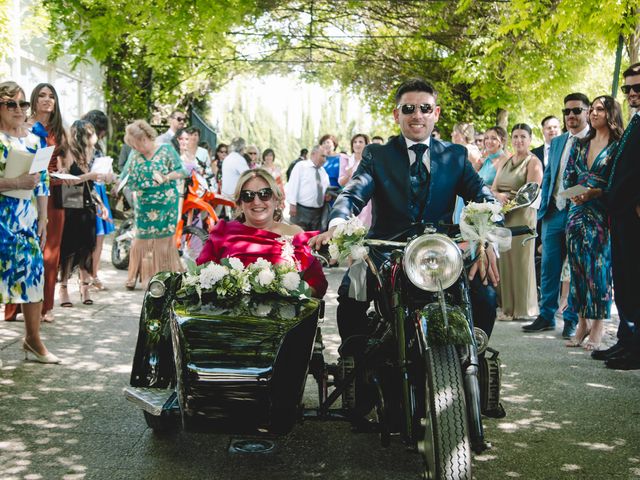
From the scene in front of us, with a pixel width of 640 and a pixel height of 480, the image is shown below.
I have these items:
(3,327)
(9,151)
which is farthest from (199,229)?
(9,151)

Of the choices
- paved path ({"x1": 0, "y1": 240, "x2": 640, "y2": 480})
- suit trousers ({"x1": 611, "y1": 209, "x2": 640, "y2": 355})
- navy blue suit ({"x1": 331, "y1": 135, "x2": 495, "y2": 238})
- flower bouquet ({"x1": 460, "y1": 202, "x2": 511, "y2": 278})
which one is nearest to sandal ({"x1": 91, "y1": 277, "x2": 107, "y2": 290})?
paved path ({"x1": 0, "y1": 240, "x2": 640, "y2": 480})

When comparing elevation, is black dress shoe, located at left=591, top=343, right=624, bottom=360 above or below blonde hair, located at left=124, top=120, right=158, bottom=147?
below

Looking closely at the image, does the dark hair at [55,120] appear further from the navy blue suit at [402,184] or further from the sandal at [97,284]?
the navy blue suit at [402,184]

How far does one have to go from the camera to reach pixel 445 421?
294cm

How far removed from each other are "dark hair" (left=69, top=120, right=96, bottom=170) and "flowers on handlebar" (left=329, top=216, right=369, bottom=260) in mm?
5563

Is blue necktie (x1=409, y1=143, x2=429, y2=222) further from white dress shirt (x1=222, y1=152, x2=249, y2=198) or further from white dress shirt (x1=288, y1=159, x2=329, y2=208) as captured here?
white dress shirt (x1=222, y1=152, x2=249, y2=198)

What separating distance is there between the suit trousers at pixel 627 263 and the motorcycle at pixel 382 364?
2.40 meters

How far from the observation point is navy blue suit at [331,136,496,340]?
415 centimetres

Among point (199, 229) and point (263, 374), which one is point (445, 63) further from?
point (263, 374)

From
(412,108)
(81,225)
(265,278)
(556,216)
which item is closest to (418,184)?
(412,108)

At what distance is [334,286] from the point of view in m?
10.4

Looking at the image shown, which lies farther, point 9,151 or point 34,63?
point 34,63

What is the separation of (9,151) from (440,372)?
3953 mm

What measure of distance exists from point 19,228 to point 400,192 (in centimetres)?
309
